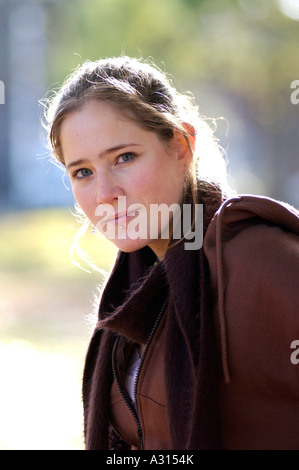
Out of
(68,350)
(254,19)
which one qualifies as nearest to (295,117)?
(254,19)

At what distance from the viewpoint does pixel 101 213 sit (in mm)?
2146

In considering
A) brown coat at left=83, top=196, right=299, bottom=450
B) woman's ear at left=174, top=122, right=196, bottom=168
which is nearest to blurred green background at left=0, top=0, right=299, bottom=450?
woman's ear at left=174, top=122, right=196, bottom=168

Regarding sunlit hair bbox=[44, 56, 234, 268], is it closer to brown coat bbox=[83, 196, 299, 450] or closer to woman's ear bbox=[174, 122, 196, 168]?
woman's ear bbox=[174, 122, 196, 168]

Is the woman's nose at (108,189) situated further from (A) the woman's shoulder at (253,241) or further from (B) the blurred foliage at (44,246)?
(B) the blurred foliage at (44,246)

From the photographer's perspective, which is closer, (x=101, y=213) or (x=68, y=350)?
(x=101, y=213)

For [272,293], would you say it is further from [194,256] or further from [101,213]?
[101,213]

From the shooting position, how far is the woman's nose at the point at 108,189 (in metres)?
2.08

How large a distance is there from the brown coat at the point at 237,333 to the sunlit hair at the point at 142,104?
37cm

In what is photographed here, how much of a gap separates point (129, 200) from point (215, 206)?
270 mm

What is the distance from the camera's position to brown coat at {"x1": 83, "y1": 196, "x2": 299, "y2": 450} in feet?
5.65

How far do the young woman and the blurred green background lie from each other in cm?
252

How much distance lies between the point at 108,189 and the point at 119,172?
Result: 0.20 feet

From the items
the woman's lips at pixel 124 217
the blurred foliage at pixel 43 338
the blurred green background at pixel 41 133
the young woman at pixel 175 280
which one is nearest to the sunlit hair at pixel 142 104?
the young woman at pixel 175 280

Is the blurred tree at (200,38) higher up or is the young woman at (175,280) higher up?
the blurred tree at (200,38)
